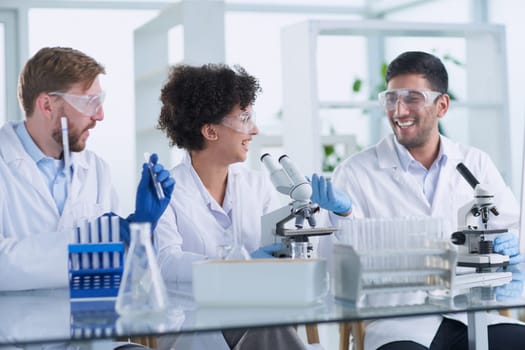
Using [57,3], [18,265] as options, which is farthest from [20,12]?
[18,265]

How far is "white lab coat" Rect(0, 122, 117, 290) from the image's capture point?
2.34 metres

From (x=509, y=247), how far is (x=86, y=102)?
1451 millimetres

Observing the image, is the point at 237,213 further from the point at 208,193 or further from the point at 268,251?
the point at 268,251

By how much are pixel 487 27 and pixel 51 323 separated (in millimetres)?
5091

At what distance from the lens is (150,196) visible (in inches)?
94.3

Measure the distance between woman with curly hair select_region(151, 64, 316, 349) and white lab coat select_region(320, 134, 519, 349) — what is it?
368 mm

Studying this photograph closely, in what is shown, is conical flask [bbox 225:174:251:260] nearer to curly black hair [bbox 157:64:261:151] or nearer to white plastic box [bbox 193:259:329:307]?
curly black hair [bbox 157:64:261:151]

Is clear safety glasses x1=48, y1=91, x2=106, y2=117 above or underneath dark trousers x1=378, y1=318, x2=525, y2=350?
above

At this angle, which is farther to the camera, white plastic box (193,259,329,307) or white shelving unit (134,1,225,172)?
white shelving unit (134,1,225,172)

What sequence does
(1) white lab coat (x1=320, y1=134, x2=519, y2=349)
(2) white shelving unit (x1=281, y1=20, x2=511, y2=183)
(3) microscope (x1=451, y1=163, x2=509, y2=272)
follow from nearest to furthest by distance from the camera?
(3) microscope (x1=451, y1=163, x2=509, y2=272)
(1) white lab coat (x1=320, y1=134, x2=519, y2=349)
(2) white shelving unit (x1=281, y1=20, x2=511, y2=183)

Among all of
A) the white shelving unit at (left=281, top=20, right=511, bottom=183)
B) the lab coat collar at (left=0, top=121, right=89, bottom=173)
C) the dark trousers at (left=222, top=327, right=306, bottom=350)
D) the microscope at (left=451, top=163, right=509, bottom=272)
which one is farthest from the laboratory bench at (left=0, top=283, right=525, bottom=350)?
the white shelving unit at (left=281, top=20, right=511, bottom=183)

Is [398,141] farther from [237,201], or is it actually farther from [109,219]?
[109,219]

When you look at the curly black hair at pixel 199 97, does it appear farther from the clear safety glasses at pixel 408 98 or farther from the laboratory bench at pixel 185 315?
the laboratory bench at pixel 185 315

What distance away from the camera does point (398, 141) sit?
3.33 metres
